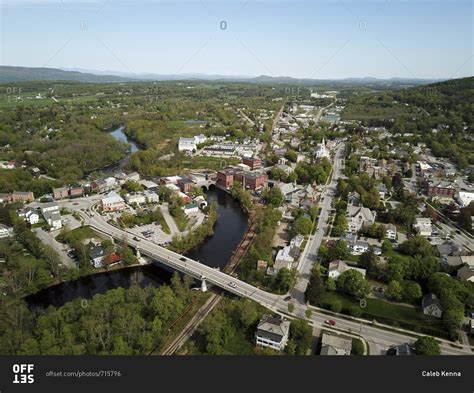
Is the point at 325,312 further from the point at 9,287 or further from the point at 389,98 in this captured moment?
the point at 389,98

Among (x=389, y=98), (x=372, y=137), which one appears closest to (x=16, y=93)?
(x=372, y=137)

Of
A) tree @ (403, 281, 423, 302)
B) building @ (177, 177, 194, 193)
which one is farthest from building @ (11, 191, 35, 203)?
tree @ (403, 281, 423, 302)

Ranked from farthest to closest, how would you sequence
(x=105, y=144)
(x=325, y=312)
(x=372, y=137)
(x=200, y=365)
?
(x=372, y=137) < (x=105, y=144) < (x=325, y=312) < (x=200, y=365)

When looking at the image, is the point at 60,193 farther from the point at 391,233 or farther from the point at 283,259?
the point at 391,233

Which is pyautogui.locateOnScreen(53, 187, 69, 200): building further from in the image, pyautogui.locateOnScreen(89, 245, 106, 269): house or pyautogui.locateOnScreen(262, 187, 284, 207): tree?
pyautogui.locateOnScreen(262, 187, 284, 207): tree

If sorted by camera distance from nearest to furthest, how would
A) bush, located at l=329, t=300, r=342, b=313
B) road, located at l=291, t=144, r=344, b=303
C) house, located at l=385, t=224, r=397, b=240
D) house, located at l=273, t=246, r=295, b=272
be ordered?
bush, located at l=329, t=300, r=342, b=313
road, located at l=291, t=144, r=344, b=303
house, located at l=273, t=246, r=295, b=272
house, located at l=385, t=224, r=397, b=240

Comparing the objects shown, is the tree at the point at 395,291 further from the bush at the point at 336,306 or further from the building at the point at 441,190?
the building at the point at 441,190

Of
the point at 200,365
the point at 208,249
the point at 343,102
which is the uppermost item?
the point at 343,102

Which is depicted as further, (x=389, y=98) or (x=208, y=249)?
(x=389, y=98)
